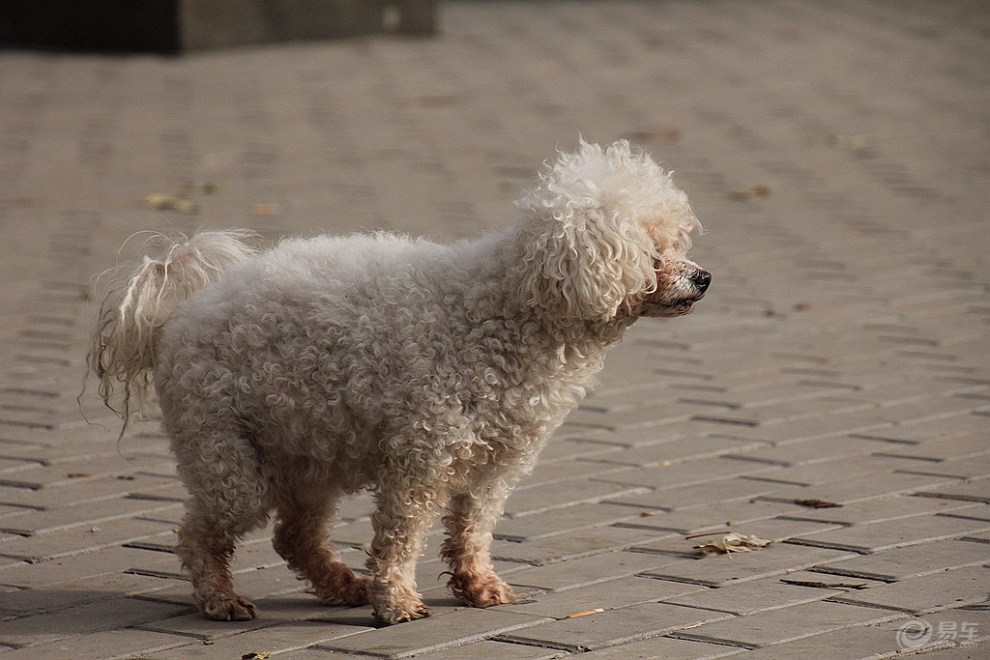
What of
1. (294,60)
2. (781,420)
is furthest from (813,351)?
(294,60)

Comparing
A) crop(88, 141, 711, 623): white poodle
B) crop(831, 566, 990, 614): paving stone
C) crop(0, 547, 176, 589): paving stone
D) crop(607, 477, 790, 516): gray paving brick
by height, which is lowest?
crop(0, 547, 176, 589): paving stone

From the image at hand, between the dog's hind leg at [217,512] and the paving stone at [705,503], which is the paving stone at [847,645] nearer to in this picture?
the paving stone at [705,503]

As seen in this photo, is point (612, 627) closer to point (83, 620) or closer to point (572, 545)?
point (572, 545)

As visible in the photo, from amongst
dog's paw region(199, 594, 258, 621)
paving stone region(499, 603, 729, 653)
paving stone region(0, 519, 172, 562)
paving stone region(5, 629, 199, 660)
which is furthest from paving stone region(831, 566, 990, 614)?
paving stone region(0, 519, 172, 562)

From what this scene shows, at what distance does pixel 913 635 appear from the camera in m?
3.92

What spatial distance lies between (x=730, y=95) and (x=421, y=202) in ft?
16.6

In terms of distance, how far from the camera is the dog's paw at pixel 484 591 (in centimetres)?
439

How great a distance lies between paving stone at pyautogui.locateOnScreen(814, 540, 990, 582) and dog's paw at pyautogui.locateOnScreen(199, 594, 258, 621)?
5.68ft

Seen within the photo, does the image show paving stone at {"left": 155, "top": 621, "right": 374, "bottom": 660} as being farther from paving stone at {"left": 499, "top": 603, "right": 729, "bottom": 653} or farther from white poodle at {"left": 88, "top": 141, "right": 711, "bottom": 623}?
paving stone at {"left": 499, "top": 603, "right": 729, "bottom": 653}

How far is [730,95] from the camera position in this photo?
13.9 meters

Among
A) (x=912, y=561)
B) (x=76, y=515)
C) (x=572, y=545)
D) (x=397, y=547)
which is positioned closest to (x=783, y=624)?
(x=912, y=561)

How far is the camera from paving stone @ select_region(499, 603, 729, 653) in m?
4.00

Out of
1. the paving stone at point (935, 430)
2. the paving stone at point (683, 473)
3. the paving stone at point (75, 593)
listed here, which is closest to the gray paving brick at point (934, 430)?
the paving stone at point (935, 430)

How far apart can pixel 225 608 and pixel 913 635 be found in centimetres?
192
